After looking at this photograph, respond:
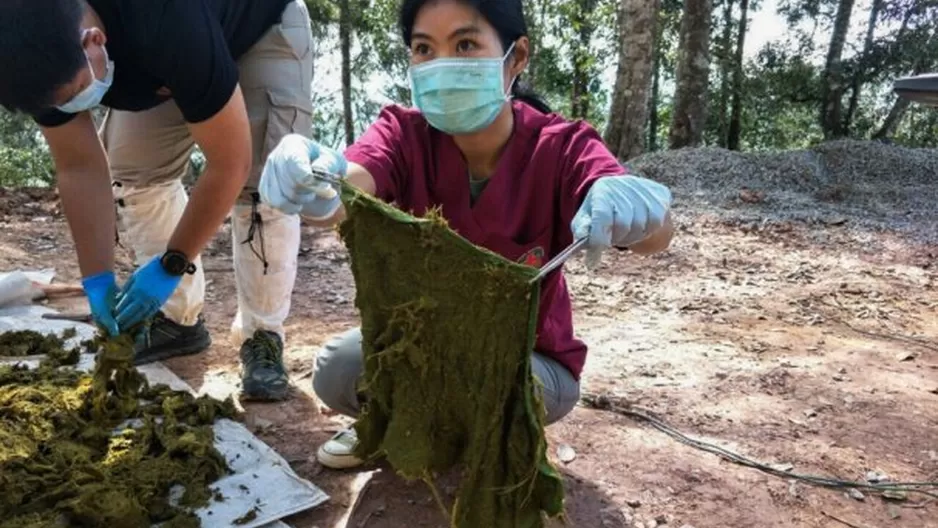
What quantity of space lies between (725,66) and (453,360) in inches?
537

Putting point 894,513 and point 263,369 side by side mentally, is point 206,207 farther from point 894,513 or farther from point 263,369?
point 894,513

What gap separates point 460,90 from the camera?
5.26ft

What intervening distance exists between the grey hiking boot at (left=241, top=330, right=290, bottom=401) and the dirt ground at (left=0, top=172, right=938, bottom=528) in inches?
1.9

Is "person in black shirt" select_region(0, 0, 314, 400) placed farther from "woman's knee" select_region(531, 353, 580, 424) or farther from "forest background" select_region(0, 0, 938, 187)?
"forest background" select_region(0, 0, 938, 187)

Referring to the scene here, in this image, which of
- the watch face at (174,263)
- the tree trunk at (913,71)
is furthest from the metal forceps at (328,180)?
the tree trunk at (913,71)

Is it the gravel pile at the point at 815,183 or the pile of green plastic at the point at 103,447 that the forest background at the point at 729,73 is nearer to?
the gravel pile at the point at 815,183

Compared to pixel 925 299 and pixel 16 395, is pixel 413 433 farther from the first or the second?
pixel 925 299

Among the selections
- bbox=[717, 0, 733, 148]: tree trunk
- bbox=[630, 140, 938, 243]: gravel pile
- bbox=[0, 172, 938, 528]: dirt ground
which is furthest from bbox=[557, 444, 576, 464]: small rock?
bbox=[717, 0, 733, 148]: tree trunk

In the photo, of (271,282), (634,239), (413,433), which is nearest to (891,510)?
(634,239)

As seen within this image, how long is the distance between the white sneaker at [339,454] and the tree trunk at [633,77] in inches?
211

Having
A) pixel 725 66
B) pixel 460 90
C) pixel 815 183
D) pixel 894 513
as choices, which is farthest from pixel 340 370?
pixel 725 66

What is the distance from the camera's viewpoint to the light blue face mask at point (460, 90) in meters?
1.61

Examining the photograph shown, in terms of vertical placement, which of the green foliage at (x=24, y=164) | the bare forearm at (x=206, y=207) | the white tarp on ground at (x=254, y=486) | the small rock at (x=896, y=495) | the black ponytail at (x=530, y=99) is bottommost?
the green foliage at (x=24, y=164)

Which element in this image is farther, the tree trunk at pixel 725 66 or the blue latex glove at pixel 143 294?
the tree trunk at pixel 725 66
